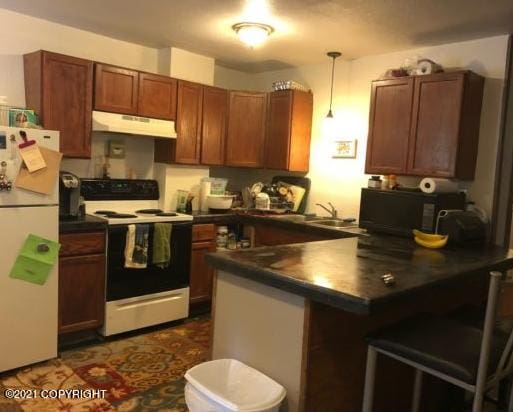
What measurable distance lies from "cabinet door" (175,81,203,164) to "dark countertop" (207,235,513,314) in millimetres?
1773

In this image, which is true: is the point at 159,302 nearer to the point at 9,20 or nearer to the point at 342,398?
the point at 342,398

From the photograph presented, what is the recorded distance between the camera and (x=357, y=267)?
6.64ft

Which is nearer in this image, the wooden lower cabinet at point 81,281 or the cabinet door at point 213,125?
the wooden lower cabinet at point 81,281

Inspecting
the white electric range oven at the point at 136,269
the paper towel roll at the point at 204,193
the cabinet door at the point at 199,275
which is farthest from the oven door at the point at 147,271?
the paper towel roll at the point at 204,193

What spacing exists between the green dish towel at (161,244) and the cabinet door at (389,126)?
5.50 ft

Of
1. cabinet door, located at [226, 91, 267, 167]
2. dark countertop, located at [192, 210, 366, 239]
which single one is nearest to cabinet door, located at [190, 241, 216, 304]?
dark countertop, located at [192, 210, 366, 239]

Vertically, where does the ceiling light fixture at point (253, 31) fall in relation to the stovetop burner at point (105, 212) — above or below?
above

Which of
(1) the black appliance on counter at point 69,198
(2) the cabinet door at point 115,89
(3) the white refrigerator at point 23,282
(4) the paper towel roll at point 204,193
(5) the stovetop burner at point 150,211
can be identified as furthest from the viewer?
(4) the paper towel roll at point 204,193

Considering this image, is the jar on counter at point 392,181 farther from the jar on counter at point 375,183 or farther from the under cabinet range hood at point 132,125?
the under cabinet range hood at point 132,125

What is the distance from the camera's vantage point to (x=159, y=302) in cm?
346

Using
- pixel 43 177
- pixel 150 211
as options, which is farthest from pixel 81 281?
pixel 150 211

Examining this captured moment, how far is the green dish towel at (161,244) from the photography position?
3373 mm

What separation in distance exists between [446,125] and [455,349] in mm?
1959

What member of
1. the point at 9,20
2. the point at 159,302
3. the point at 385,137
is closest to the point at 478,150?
the point at 385,137
